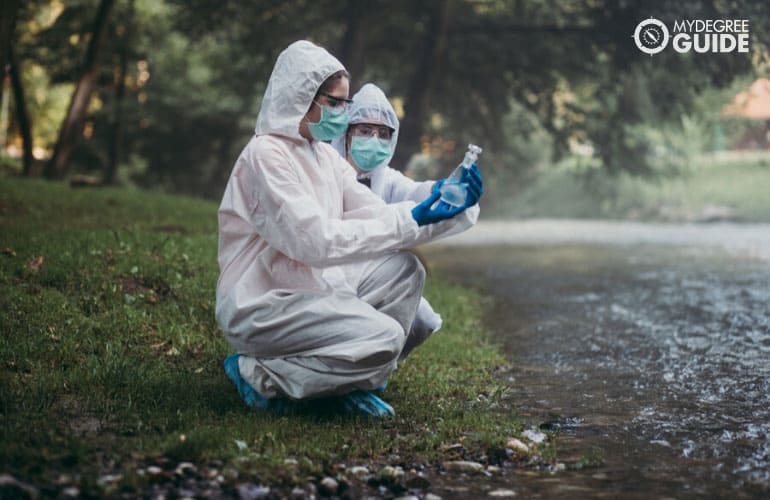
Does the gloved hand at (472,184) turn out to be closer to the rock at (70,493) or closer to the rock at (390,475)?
the rock at (390,475)

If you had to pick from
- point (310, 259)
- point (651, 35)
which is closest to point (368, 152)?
point (310, 259)

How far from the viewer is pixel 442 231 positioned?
4.88 meters

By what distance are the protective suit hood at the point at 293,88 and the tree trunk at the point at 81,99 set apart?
1525 cm

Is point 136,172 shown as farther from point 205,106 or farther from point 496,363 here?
point 496,363

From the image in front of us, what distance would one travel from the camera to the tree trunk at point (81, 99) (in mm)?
19203

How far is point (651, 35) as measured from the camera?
16.2 m

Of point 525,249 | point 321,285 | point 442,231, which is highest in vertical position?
point 442,231

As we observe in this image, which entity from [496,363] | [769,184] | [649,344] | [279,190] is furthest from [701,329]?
[769,184]

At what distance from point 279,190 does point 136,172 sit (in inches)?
1040

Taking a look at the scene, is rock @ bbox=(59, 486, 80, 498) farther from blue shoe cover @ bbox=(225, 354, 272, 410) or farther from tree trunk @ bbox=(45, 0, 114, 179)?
tree trunk @ bbox=(45, 0, 114, 179)

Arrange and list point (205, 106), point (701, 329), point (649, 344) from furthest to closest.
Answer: point (205, 106)
point (701, 329)
point (649, 344)

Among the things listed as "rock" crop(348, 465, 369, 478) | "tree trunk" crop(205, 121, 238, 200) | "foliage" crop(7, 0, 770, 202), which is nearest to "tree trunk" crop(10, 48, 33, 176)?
"foliage" crop(7, 0, 770, 202)

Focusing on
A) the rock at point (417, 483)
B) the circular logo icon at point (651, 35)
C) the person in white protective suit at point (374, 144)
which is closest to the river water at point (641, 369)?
the rock at point (417, 483)

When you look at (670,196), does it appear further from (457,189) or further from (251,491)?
(251,491)
